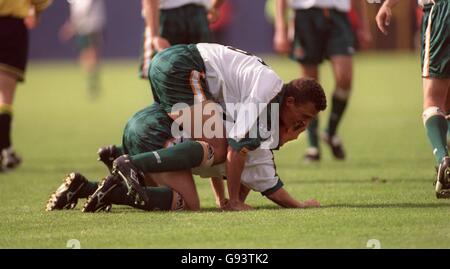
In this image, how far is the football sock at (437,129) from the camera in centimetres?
739

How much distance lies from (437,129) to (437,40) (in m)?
0.59

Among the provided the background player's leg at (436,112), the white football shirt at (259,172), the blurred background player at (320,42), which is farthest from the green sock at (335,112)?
the white football shirt at (259,172)

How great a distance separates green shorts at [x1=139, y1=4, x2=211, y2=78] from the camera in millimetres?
9547

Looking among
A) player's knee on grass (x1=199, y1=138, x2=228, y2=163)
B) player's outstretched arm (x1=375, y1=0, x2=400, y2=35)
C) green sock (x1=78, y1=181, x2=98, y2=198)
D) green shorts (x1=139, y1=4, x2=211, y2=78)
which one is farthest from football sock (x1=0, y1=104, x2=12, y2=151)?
player's outstretched arm (x1=375, y1=0, x2=400, y2=35)

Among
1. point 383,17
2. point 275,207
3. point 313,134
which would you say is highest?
point 383,17

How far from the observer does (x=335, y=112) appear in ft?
35.9

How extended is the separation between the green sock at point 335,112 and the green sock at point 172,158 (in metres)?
4.07

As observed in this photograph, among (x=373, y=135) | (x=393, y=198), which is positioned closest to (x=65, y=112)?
(x=373, y=135)

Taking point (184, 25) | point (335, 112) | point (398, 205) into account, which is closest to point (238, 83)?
point (398, 205)

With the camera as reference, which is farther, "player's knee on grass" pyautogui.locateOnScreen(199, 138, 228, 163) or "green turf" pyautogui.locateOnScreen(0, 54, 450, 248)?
"player's knee on grass" pyautogui.locateOnScreen(199, 138, 228, 163)

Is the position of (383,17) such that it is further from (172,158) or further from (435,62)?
(172,158)

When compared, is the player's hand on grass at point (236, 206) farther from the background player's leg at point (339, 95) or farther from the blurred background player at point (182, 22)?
the background player's leg at point (339, 95)

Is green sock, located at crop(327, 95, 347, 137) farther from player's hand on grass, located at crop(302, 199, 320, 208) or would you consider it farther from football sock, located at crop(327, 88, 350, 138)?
player's hand on grass, located at crop(302, 199, 320, 208)
